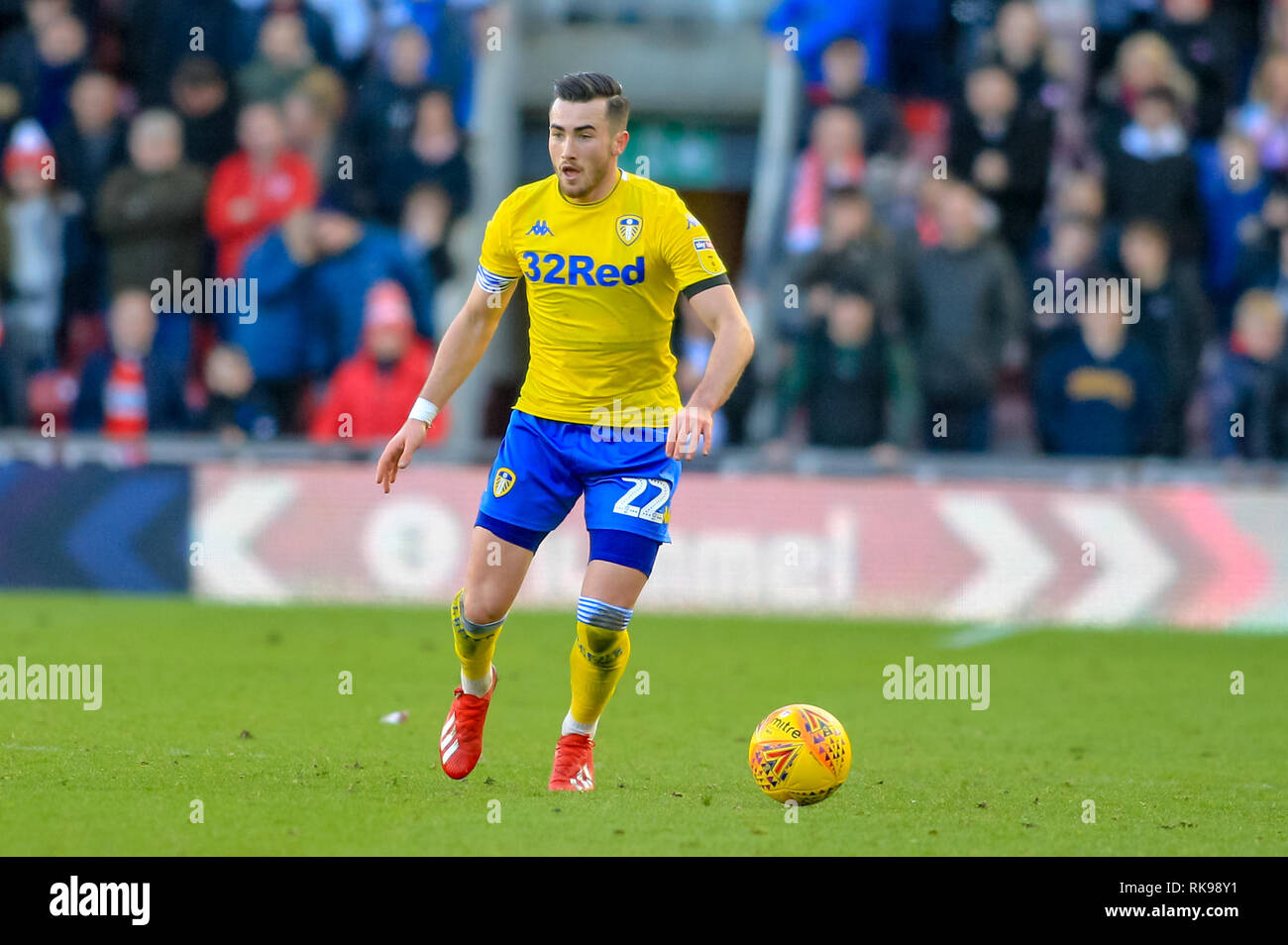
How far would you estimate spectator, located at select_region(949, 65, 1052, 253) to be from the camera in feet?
50.4

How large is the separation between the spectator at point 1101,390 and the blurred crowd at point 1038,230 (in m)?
0.02

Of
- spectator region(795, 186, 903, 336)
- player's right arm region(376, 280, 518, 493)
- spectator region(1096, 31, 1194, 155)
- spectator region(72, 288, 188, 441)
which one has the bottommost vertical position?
player's right arm region(376, 280, 518, 493)

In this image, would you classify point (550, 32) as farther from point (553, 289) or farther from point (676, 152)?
point (553, 289)

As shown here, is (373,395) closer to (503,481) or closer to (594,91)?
(503,481)

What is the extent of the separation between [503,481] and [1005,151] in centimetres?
890

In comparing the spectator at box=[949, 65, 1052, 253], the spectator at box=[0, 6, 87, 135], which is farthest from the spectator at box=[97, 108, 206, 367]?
the spectator at box=[949, 65, 1052, 253]

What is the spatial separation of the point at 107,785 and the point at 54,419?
356 inches

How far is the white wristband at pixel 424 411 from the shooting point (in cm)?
763

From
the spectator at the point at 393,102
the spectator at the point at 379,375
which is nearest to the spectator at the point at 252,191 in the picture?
the spectator at the point at 393,102

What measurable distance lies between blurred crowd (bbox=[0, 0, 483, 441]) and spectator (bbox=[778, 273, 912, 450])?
116 inches

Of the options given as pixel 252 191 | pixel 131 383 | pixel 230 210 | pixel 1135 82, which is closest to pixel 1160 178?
pixel 1135 82

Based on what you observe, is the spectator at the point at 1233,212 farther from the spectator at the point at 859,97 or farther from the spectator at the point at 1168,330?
the spectator at the point at 859,97

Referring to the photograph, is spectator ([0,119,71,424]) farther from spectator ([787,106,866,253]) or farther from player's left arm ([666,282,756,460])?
player's left arm ([666,282,756,460])

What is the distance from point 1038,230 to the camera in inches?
607
